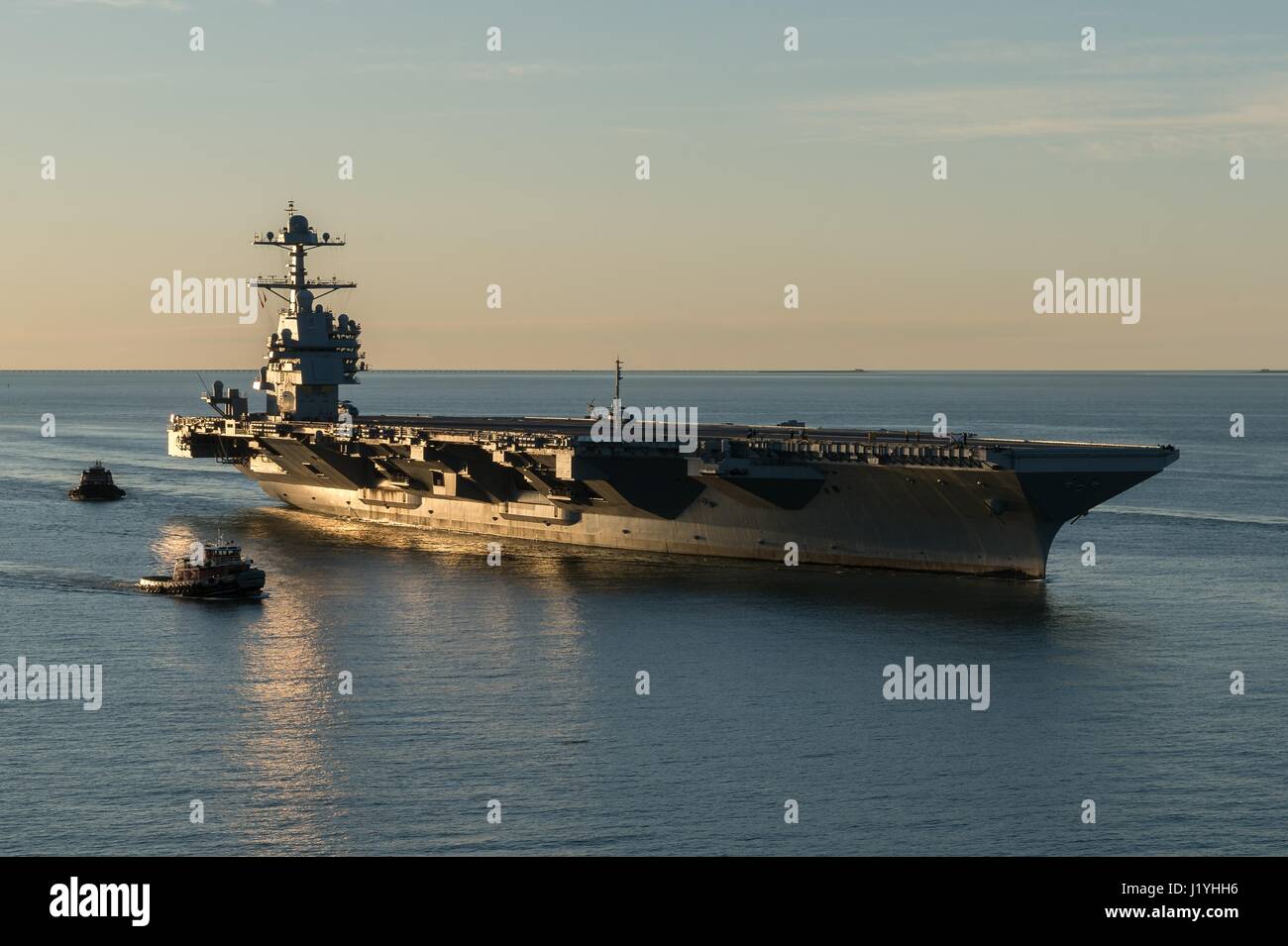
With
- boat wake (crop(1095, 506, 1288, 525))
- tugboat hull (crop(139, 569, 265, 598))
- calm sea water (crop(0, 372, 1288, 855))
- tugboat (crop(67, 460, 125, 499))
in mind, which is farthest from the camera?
tugboat (crop(67, 460, 125, 499))

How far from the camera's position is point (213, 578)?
38500mm

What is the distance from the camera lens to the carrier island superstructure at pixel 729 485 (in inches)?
1460

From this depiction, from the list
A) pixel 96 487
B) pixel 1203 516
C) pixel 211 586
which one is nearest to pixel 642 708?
pixel 211 586

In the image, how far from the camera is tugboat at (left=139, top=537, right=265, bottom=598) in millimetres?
38438

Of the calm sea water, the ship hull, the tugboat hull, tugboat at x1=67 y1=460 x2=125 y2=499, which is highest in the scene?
tugboat at x1=67 y1=460 x2=125 y2=499

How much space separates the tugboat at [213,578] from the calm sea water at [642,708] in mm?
708

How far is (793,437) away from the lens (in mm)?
45094

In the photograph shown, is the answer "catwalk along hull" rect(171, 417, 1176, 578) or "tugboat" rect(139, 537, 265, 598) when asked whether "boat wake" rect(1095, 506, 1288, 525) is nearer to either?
"catwalk along hull" rect(171, 417, 1176, 578)

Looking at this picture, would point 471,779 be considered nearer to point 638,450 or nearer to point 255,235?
point 638,450

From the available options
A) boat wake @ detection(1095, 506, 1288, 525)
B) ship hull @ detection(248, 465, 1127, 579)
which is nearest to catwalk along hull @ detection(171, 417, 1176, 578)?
ship hull @ detection(248, 465, 1127, 579)

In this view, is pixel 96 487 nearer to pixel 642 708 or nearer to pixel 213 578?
pixel 213 578

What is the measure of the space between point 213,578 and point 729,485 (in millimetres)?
13964

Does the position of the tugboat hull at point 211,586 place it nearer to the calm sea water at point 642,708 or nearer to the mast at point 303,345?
the calm sea water at point 642,708

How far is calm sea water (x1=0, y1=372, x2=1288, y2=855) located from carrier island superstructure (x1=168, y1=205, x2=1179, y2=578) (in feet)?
3.56
